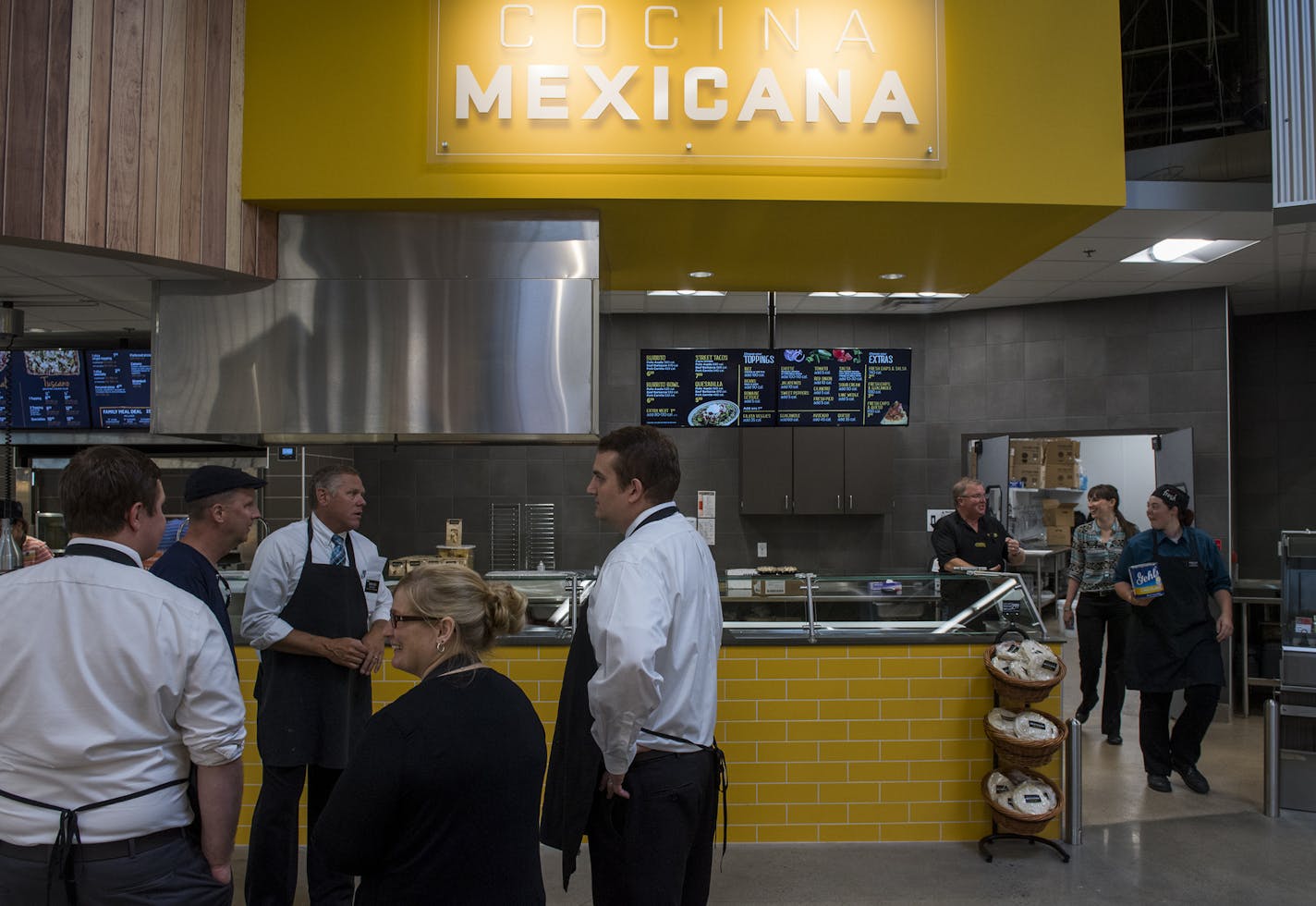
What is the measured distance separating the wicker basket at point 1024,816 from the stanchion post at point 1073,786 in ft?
0.36

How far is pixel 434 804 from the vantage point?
1.67 m

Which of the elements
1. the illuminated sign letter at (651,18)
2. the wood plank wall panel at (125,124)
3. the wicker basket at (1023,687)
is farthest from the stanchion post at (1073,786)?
the wood plank wall panel at (125,124)

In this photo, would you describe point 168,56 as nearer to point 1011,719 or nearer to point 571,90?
point 571,90

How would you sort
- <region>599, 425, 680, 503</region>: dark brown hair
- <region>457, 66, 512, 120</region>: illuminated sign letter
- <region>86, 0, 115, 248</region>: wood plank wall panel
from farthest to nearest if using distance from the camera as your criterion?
1. <region>457, 66, 512, 120</region>: illuminated sign letter
2. <region>86, 0, 115, 248</region>: wood plank wall panel
3. <region>599, 425, 680, 503</region>: dark brown hair

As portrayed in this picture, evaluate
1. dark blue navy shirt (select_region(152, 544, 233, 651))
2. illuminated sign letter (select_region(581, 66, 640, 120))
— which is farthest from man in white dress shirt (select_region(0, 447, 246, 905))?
illuminated sign letter (select_region(581, 66, 640, 120))

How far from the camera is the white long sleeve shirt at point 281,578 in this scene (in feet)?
10.9

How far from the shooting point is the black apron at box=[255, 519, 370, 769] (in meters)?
3.35

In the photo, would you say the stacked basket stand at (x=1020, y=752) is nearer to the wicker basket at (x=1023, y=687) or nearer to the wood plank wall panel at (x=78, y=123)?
the wicker basket at (x=1023, y=687)

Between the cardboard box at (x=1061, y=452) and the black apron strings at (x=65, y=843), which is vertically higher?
the cardboard box at (x=1061, y=452)

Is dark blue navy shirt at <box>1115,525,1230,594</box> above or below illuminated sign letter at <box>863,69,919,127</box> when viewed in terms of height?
below

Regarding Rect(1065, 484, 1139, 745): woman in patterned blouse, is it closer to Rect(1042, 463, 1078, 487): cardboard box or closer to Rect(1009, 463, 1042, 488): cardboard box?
Rect(1009, 463, 1042, 488): cardboard box

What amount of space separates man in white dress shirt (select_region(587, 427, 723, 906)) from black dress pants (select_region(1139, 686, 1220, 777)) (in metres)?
3.74

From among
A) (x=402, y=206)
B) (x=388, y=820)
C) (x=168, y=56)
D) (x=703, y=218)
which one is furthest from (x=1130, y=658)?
(x=168, y=56)

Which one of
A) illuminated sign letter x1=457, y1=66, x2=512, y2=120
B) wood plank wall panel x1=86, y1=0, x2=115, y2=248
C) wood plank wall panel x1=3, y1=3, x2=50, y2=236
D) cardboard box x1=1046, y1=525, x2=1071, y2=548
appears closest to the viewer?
wood plank wall panel x1=3, y1=3, x2=50, y2=236
